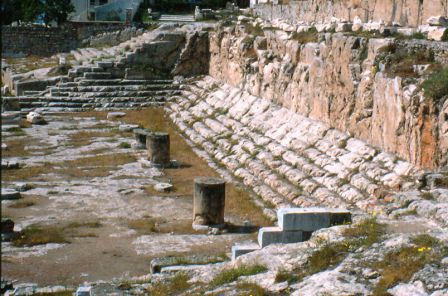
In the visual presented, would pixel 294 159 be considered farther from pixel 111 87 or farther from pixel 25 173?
pixel 111 87

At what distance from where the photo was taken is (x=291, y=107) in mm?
17188

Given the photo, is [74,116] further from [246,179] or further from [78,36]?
[78,36]

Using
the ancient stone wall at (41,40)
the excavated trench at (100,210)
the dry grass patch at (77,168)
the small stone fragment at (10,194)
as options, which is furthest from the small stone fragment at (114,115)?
the ancient stone wall at (41,40)

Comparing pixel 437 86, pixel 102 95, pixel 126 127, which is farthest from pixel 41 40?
pixel 437 86

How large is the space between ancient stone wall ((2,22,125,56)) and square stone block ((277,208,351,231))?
114ft

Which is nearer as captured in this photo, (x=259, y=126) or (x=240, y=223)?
(x=240, y=223)

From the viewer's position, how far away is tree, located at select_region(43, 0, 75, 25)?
4481 centimetres

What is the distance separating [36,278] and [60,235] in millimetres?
1999

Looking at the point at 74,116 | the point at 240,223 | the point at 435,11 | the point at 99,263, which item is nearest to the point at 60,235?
the point at 99,263

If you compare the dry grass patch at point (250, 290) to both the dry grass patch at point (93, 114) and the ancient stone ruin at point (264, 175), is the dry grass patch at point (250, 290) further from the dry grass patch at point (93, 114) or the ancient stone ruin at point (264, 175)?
the dry grass patch at point (93, 114)

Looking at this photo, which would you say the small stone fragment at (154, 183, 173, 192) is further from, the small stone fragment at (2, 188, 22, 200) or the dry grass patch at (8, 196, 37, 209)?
the small stone fragment at (2, 188, 22, 200)

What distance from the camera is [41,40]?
42.6 m

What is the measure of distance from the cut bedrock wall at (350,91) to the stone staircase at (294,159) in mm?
290

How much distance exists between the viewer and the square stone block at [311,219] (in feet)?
29.9
